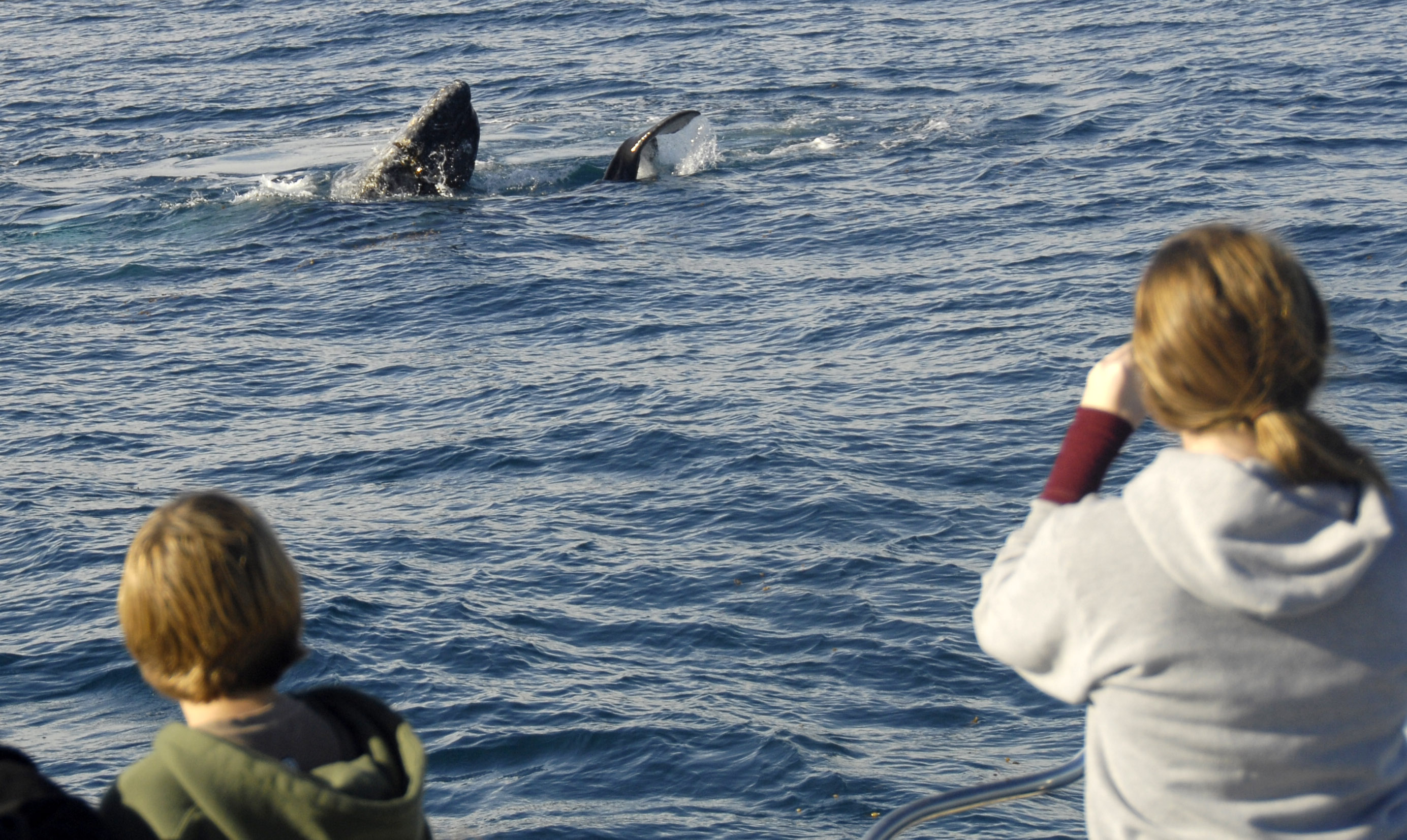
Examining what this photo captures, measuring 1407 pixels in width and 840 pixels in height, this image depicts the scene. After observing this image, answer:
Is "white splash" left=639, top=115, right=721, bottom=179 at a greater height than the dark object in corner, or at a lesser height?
lesser

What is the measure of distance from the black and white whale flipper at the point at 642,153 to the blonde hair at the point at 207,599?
54.1 feet

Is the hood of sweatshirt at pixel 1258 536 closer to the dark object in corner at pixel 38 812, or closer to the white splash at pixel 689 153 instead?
the dark object in corner at pixel 38 812

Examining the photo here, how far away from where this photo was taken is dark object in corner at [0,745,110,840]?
2.33 meters

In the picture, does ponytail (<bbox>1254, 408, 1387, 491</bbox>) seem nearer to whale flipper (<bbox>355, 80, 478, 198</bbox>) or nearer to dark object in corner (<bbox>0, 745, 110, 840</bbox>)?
dark object in corner (<bbox>0, 745, 110, 840</bbox>)

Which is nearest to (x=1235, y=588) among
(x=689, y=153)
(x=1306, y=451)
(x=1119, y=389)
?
(x=1306, y=451)

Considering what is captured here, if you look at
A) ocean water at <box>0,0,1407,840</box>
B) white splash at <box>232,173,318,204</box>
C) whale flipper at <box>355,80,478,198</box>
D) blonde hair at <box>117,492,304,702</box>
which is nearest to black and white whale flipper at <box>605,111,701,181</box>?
ocean water at <box>0,0,1407,840</box>

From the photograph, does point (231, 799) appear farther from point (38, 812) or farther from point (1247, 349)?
point (1247, 349)

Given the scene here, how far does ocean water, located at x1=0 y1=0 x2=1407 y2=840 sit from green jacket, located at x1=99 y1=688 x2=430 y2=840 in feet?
12.6

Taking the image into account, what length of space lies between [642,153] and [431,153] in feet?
8.39

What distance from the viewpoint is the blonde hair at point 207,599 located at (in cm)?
252

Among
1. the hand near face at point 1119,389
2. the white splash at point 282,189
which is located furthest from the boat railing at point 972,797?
the white splash at point 282,189

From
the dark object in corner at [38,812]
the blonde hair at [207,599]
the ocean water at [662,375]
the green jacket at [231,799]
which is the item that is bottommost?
the ocean water at [662,375]

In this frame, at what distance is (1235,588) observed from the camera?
2182 mm

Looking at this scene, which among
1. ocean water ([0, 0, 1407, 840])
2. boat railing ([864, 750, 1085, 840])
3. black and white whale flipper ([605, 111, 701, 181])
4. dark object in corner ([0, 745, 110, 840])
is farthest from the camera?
black and white whale flipper ([605, 111, 701, 181])
